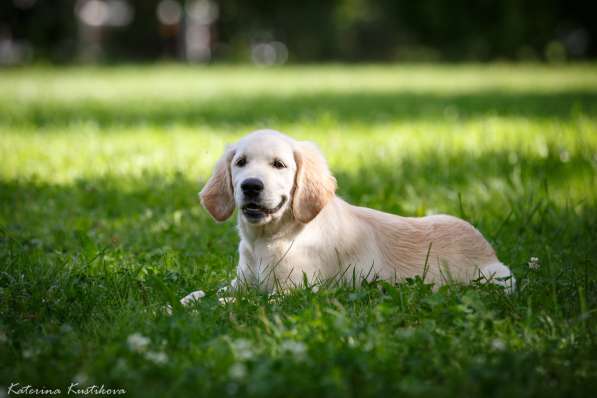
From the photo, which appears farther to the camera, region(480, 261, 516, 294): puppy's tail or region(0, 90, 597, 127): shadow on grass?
region(0, 90, 597, 127): shadow on grass

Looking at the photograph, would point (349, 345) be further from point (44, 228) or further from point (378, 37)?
point (378, 37)

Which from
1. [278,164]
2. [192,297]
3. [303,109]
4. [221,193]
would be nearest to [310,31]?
[303,109]

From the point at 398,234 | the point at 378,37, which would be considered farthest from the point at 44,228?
the point at 378,37

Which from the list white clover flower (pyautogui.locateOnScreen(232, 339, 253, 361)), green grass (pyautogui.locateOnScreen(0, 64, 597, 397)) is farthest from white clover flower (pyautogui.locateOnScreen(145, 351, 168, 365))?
white clover flower (pyautogui.locateOnScreen(232, 339, 253, 361))

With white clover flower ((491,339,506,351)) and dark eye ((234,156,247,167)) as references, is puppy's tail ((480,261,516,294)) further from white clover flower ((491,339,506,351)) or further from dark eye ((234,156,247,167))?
dark eye ((234,156,247,167))

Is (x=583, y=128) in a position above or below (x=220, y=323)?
above

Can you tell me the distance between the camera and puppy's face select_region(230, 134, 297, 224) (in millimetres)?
3482

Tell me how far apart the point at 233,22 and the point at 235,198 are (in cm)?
3946

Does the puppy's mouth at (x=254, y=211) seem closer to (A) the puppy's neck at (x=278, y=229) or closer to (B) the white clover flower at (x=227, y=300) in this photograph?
(A) the puppy's neck at (x=278, y=229)

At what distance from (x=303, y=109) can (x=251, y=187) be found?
8457mm

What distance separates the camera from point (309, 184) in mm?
3641

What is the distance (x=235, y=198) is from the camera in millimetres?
3719

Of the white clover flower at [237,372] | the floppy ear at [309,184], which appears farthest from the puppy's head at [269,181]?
the white clover flower at [237,372]

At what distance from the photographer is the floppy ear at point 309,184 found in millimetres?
3607
